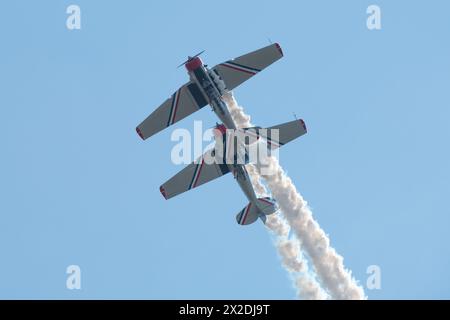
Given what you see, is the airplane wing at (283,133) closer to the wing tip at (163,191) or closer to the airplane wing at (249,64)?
the airplane wing at (249,64)

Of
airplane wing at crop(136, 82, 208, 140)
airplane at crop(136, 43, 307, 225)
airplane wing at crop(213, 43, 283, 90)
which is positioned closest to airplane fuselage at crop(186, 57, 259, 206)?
airplane at crop(136, 43, 307, 225)

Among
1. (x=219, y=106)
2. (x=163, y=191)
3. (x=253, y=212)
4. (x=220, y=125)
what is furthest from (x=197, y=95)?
(x=253, y=212)

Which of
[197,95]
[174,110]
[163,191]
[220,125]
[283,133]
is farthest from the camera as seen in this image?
[174,110]

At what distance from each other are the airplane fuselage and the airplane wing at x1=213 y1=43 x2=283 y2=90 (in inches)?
50.8

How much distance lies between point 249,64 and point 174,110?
4.95m

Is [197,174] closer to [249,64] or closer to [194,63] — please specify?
[194,63]

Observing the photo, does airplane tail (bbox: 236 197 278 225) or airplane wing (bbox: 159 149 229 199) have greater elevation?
airplane wing (bbox: 159 149 229 199)

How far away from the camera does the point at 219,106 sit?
51.9 meters

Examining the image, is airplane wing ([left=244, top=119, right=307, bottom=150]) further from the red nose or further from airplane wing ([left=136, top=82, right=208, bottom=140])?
the red nose

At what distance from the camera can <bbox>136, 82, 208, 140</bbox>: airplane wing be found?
52.3m
